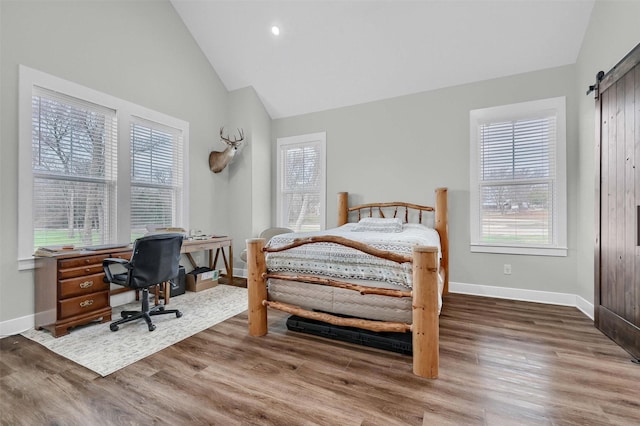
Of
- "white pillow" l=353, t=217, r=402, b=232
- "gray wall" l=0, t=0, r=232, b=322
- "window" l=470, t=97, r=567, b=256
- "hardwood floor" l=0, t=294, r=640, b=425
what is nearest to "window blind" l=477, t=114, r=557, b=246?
"window" l=470, t=97, r=567, b=256

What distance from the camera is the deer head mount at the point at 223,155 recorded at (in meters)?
4.49

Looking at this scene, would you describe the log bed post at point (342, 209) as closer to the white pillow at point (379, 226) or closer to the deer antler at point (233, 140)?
Answer: the white pillow at point (379, 226)

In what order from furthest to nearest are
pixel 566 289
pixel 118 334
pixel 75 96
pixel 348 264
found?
pixel 566 289 → pixel 75 96 → pixel 118 334 → pixel 348 264

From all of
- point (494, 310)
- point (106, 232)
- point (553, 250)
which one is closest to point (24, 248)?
point (106, 232)

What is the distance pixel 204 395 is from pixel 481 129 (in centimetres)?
423

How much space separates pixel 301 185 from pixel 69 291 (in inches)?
132

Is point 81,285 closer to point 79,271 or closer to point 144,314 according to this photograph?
point 79,271

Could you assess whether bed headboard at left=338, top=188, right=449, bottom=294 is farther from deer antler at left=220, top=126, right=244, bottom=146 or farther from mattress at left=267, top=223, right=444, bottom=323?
deer antler at left=220, top=126, right=244, bottom=146

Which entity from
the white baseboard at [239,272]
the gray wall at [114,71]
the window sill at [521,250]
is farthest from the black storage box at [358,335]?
the gray wall at [114,71]

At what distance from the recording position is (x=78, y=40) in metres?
3.06

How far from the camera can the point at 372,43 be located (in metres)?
3.73

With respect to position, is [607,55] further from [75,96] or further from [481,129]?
[75,96]

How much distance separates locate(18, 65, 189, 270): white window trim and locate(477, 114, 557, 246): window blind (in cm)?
A: 461

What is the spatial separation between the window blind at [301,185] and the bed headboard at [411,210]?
525 millimetres
